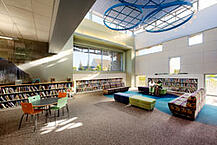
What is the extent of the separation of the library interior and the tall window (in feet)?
0.29

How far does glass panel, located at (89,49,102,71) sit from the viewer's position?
8191 mm

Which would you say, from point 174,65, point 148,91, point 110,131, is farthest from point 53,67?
point 174,65

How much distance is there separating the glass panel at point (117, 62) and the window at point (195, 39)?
628 cm

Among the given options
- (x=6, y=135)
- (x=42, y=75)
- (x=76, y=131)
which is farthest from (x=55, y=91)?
(x=76, y=131)

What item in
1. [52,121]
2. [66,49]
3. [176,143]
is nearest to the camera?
[176,143]

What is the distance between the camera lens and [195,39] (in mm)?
6500

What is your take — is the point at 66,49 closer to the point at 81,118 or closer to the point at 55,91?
the point at 55,91

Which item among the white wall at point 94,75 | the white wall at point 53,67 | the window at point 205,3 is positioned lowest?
the white wall at point 94,75

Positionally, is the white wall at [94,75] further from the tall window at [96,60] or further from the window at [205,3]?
the window at [205,3]

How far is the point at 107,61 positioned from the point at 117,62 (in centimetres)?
154

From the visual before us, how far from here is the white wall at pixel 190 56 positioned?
5.72m

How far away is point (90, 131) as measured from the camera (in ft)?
8.03

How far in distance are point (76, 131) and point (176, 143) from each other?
248 centimetres

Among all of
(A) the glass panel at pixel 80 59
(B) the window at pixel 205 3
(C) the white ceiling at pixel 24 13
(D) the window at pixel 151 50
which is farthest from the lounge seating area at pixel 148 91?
(C) the white ceiling at pixel 24 13
